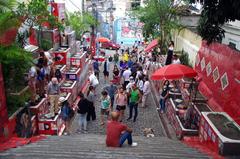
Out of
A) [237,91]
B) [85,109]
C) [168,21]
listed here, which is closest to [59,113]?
[85,109]

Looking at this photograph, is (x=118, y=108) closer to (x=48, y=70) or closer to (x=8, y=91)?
(x=48, y=70)

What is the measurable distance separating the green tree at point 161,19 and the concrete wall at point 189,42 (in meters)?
0.66

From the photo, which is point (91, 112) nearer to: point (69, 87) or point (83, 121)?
point (83, 121)

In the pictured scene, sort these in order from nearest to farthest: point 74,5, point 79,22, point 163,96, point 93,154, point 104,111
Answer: point 93,154
point 104,111
point 163,96
point 79,22
point 74,5

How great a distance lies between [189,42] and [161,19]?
16.3ft

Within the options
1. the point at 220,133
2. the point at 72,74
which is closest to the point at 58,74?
the point at 72,74

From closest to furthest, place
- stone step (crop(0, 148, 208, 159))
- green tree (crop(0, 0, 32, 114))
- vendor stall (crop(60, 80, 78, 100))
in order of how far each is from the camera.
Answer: stone step (crop(0, 148, 208, 159)) → green tree (crop(0, 0, 32, 114)) → vendor stall (crop(60, 80, 78, 100))

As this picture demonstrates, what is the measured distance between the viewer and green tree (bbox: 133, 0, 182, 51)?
2469 cm

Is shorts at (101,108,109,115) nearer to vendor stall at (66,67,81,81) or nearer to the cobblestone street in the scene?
the cobblestone street

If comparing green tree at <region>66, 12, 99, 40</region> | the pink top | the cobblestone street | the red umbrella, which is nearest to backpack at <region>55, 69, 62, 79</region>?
the cobblestone street

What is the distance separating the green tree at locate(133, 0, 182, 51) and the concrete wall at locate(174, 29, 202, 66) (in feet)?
2.16

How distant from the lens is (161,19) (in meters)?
25.2

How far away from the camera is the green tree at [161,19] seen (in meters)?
24.7

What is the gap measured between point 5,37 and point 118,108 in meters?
4.74
